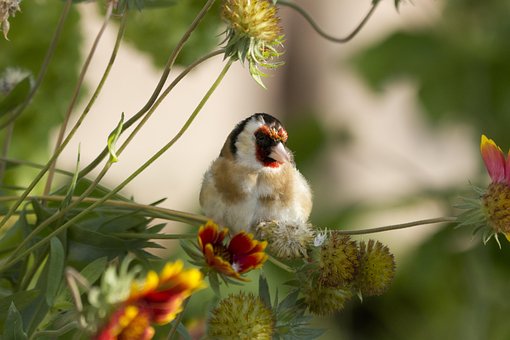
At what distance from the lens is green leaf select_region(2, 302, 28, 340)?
0.58 meters

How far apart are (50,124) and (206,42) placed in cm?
20

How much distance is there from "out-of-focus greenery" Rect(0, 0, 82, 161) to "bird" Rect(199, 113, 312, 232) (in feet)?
0.60

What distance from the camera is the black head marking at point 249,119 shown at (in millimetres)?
843

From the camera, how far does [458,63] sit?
6.18ft

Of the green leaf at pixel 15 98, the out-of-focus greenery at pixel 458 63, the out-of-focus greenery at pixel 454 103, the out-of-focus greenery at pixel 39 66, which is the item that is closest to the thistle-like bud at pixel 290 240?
the green leaf at pixel 15 98

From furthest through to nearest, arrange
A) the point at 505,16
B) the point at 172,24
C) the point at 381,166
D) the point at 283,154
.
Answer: the point at 381,166 < the point at 505,16 < the point at 172,24 < the point at 283,154

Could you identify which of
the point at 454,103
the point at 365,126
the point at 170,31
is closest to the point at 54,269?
the point at 170,31

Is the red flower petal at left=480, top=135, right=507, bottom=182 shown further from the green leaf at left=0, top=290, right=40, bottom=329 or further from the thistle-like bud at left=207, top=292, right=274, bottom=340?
the green leaf at left=0, top=290, right=40, bottom=329

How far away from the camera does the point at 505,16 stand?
6.00 feet

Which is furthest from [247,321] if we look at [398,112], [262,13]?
[398,112]

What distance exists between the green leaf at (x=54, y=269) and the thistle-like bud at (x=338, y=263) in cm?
16

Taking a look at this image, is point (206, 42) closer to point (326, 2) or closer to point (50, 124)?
point (50, 124)

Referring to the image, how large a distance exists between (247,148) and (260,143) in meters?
0.05

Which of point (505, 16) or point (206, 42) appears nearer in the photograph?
point (206, 42)
